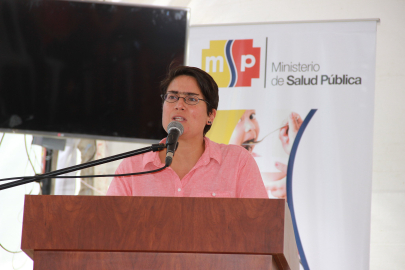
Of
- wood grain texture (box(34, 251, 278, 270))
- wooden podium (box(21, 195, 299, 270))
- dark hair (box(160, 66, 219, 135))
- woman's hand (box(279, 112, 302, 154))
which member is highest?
Result: dark hair (box(160, 66, 219, 135))

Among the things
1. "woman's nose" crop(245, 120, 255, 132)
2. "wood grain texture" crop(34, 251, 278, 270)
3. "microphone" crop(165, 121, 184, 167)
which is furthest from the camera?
"woman's nose" crop(245, 120, 255, 132)

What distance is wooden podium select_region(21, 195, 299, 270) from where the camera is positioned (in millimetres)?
1104

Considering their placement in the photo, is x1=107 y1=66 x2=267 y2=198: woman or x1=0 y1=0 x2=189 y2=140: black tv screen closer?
x1=107 y1=66 x2=267 y2=198: woman

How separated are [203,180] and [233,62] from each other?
1.54 metres

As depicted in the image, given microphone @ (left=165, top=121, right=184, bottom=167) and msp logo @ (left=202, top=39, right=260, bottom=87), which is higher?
msp logo @ (left=202, top=39, right=260, bottom=87)

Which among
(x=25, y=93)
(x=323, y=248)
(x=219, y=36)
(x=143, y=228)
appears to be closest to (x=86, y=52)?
(x=25, y=93)

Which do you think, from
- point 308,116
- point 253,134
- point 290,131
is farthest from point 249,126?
point 308,116

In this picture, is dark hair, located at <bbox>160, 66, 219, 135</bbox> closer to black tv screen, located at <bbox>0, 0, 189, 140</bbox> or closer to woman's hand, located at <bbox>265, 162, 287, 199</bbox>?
black tv screen, located at <bbox>0, 0, 189, 140</bbox>

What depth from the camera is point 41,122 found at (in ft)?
10.4

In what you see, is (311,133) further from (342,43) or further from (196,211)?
(196,211)

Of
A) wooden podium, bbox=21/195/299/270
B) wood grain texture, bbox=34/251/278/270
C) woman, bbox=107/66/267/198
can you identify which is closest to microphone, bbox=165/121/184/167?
wooden podium, bbox=21/195/299/270

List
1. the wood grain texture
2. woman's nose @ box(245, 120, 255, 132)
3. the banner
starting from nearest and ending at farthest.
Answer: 1. the wood grain texture
2. the banner
3. woman's nose @ box(245, 120, 255, 132)

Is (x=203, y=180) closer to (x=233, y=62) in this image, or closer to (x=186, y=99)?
(x=186, y=99)

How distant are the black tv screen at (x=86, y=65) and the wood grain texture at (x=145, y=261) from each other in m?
2.07
